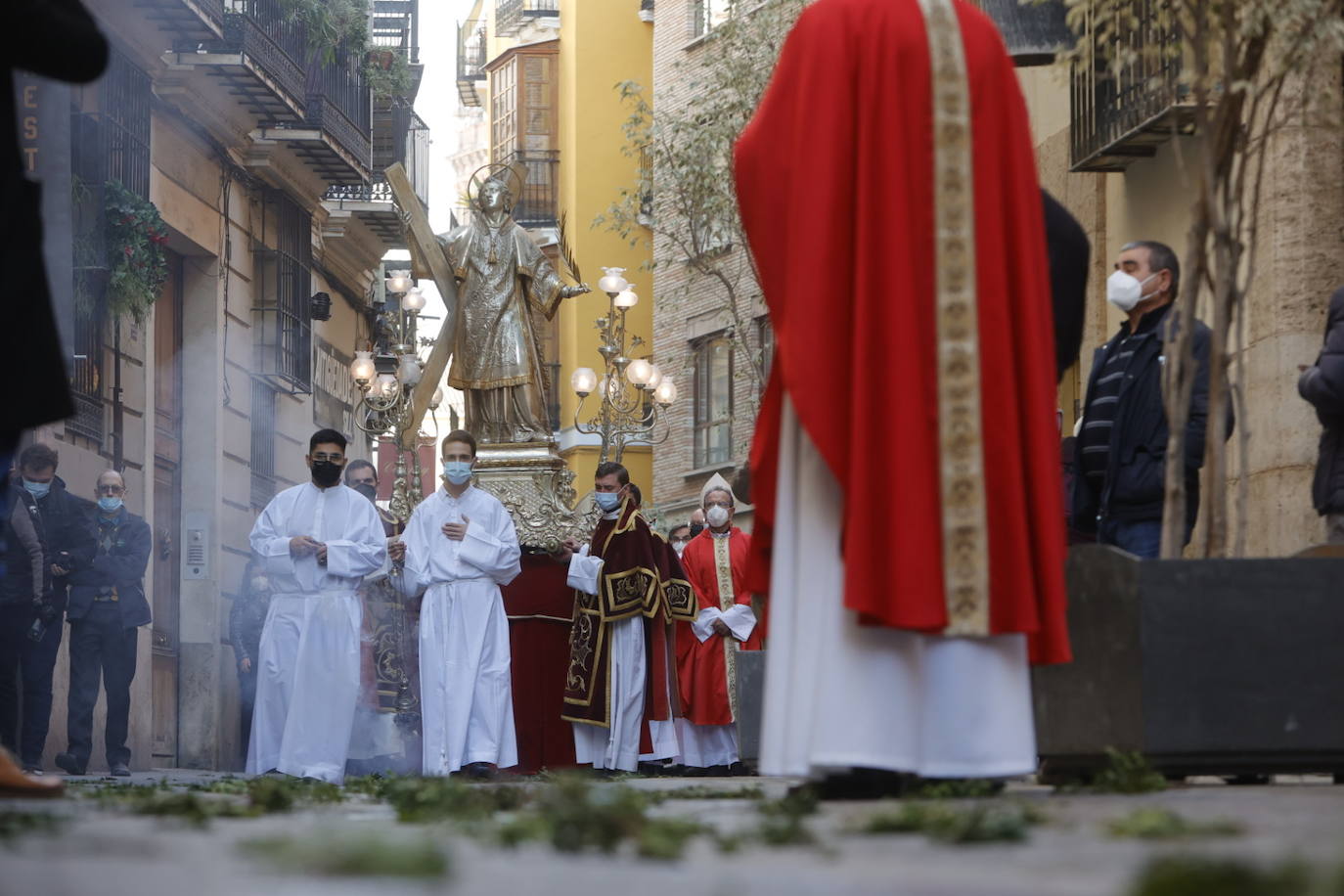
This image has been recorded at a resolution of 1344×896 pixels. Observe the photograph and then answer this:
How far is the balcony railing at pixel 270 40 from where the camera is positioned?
20.3m

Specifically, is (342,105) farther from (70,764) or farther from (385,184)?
(70,764)

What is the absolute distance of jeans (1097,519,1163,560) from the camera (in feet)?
25.8

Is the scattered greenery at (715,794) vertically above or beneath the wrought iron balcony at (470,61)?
beneath

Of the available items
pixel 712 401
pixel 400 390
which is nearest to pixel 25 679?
pixel 400 390

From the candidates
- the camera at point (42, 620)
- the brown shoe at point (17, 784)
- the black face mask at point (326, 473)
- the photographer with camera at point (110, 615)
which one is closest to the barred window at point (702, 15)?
the photographer with camera at point (110, 615)

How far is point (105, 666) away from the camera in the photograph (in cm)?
1412

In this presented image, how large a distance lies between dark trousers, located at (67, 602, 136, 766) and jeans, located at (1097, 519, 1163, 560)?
25.9ft

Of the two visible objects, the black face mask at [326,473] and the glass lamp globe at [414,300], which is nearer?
the black face mask at [326,473]

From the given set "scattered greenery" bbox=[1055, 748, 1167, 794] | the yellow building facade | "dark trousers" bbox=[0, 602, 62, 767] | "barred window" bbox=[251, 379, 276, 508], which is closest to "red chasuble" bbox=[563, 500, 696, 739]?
"dark trousers" bbox=[0, 602, 62, 767]

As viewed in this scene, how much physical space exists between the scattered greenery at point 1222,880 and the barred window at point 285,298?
70.7ft

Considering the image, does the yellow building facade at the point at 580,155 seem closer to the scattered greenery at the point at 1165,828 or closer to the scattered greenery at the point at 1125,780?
the scattered greenery at the point at 1125,780

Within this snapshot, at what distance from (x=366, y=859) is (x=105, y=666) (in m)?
11.7

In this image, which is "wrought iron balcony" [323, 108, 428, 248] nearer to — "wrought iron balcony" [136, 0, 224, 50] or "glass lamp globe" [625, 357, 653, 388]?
"wrought iron balcony" [136, 0, 224, 50]

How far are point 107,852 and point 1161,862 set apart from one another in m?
1.56
